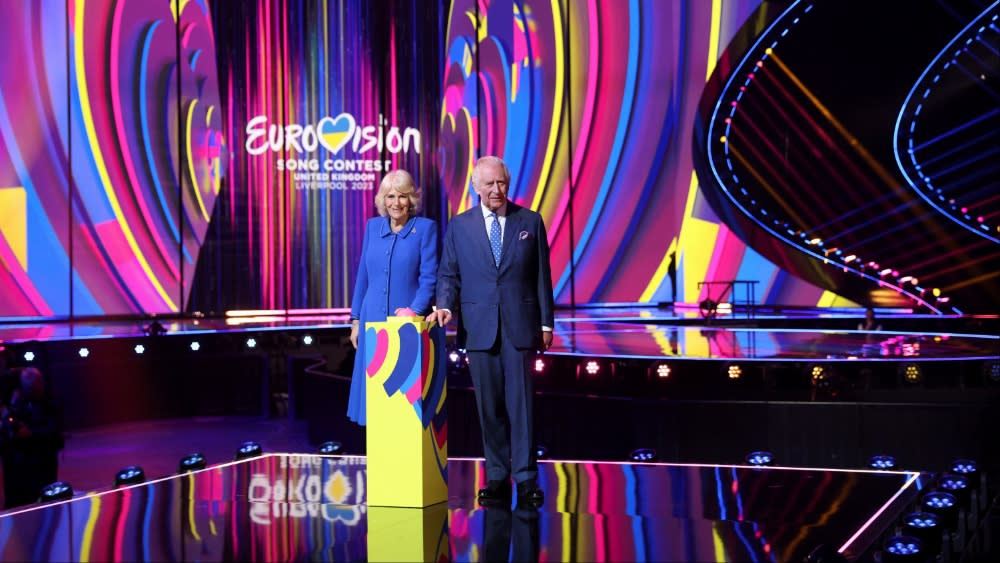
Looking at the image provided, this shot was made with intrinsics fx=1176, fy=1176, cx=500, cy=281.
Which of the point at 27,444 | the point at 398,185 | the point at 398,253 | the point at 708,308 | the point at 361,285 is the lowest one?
the point at 27,444

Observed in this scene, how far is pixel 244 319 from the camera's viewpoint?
10.9 meters

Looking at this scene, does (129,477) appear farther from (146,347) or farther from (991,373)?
(146,347)

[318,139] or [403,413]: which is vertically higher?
[318,139]

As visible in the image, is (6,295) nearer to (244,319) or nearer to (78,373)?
A: (244,319)

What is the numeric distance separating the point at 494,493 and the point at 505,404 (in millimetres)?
286

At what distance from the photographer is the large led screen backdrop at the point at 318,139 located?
10.5m

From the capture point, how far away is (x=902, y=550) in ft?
9.87

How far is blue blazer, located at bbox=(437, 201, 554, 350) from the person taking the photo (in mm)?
3707

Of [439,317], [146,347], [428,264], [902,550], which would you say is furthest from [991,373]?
[146,347]

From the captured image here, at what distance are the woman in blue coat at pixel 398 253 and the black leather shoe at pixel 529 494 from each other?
2.83ft

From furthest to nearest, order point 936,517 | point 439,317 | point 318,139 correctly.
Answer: point 318,139 < point 439,317 < point 936,517

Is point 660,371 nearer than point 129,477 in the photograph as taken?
No

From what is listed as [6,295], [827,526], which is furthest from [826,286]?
[827,526]

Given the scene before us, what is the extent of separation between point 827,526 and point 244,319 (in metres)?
8.29
